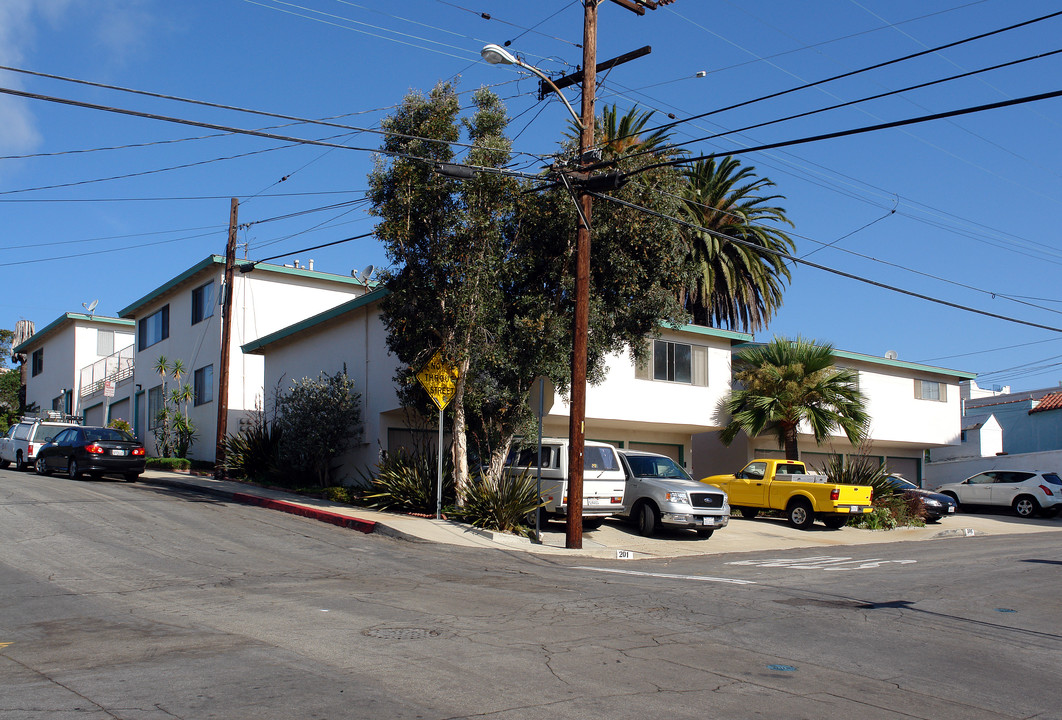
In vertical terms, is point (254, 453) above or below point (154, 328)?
below

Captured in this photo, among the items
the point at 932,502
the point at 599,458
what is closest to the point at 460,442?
the point at 599,458

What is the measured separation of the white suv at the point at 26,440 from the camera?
2931cm

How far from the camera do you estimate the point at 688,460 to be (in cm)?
3002

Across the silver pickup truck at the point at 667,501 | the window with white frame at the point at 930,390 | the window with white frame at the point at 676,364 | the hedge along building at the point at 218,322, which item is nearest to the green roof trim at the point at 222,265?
the hedge along building at the point at 218,322

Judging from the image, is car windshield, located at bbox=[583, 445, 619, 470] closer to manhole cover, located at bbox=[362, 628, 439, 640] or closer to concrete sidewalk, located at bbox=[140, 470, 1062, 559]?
concrete sidewalk, located at bbox=[140, 470, 1062, 559]

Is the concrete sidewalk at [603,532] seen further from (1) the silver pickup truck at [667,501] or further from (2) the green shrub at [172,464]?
(2) the green shrub at [172,464]

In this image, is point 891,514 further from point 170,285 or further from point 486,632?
point 170,285

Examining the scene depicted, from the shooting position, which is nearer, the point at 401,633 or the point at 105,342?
the point at 401,633

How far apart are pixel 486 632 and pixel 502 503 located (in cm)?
863

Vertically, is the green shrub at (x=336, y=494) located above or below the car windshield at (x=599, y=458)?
below

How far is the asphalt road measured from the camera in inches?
247

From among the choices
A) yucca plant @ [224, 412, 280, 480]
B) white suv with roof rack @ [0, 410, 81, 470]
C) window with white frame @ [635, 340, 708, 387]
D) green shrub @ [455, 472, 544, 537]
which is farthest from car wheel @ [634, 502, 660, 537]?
white suv with roof rack @ [0, 410, 81, 470]

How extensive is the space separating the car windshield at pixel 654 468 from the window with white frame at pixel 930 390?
18.1 meters

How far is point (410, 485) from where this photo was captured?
61.0 feet
